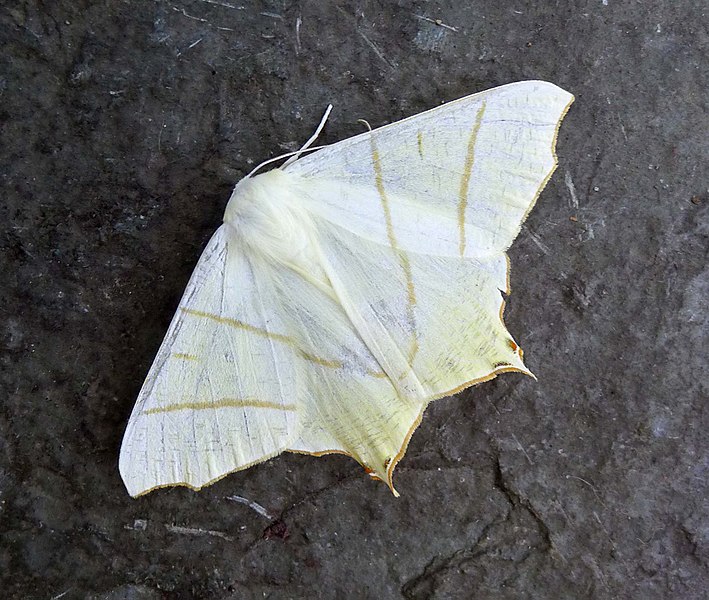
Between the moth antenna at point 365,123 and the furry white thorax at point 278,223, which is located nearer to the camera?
the furry white thorax at point 278,223

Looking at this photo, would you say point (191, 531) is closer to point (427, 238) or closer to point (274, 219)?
point (274, 219)

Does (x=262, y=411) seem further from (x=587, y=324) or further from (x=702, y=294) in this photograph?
(x=702, y=294)

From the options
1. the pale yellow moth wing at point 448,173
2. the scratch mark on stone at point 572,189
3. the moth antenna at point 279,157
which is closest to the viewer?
the pale yellow moth wing at point 448,173

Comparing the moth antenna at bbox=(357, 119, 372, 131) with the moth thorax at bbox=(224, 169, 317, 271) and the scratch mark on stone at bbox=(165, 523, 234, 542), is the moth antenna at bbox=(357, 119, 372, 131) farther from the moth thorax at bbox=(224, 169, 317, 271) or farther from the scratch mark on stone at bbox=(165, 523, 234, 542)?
the scratch mark on stone at bbox=(165, 523, 234, 542)

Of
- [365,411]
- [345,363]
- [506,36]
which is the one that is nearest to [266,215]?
[345,363]

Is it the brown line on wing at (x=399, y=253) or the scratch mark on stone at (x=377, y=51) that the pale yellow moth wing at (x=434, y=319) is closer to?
the brown line on wing at (x=399, y=253)

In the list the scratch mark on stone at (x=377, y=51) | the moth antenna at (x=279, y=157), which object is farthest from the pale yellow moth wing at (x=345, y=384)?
the scratch mark on stone at (x=377, y=51)
